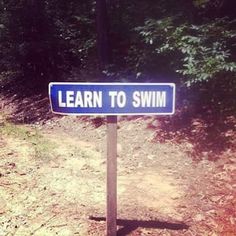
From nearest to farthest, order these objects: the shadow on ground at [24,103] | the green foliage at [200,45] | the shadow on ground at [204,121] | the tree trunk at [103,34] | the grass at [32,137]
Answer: the green foliage at [200,45]
the shadow on ground at [204,121]
the grass at [32,137]
the tree trunk at [103,34]
the shadow on ground at [24,103]

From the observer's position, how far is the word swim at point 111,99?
389 cm

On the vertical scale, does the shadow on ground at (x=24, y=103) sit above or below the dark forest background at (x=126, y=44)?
below

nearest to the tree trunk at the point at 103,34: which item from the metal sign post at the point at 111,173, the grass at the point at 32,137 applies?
the grass at the point at 32,137

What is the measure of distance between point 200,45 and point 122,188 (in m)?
3.43

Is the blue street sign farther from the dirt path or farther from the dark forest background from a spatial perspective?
the dark forest background

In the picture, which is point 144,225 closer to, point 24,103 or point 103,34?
point 103,34

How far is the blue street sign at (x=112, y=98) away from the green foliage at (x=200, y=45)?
3698 millimetres

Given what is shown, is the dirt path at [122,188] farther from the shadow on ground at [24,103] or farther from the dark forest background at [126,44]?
the shadow on ground at [24,103]

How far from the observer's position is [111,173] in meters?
4.25

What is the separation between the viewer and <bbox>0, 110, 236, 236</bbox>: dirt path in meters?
5.09

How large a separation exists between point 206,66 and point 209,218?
131 inches

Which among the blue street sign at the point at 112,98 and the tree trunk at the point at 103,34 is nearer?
the blue street sign at the point at 112,98

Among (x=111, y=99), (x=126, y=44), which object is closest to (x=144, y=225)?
(x=111, y=99)

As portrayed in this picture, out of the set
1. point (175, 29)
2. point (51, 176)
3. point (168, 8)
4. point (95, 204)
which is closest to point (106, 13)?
point (168, 8)
